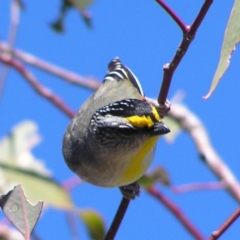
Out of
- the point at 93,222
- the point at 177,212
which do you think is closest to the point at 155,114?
the point at 93,222

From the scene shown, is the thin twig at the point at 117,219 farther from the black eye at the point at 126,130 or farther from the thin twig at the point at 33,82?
the thin twig at the point at 33,82

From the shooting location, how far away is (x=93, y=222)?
8.37ft

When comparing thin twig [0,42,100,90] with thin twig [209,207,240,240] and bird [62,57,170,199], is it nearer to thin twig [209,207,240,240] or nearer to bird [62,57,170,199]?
bird [62,57,170,199]

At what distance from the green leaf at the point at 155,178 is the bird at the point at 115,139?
0.05 metres

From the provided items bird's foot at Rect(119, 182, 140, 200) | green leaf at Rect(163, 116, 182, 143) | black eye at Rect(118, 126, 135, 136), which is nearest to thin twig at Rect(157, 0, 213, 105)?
black eye at Rect(118, 126, 135, 136)

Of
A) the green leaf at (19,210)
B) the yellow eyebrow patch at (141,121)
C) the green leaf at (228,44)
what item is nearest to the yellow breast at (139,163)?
the yellow eyebrow patch at (141,121)

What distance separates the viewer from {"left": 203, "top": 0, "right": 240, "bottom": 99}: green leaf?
1.39m

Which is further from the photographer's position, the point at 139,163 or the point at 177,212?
the point at 177,212

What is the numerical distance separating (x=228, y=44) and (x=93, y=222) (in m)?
1.30

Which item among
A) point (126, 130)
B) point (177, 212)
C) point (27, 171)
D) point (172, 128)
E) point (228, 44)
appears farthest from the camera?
point (172, 128)

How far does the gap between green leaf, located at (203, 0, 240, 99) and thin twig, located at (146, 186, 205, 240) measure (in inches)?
59.4

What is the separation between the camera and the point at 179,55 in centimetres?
165

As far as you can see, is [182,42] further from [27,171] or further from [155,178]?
[27,171]

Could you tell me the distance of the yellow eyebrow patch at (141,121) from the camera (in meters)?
2.20
